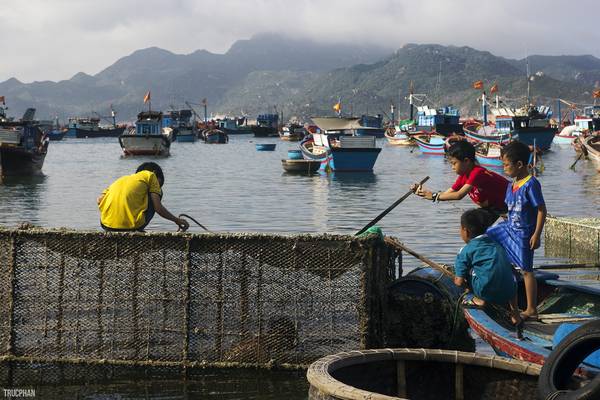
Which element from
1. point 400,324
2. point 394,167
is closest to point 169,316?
point 400,324

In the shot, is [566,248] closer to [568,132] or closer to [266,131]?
[568,132]

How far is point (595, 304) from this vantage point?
25.8 ft

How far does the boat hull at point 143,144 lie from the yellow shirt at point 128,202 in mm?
57648

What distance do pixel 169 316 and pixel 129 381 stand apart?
2.32 ft

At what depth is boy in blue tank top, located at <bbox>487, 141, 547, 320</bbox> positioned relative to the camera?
275 inches

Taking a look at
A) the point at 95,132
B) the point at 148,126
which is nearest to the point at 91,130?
the point at 95,132

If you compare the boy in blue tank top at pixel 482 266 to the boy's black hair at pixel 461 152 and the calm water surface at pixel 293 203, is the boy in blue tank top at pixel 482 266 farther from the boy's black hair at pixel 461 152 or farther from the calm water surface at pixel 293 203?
the calm water surface at pixel 293 203

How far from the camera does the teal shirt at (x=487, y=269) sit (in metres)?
6.59

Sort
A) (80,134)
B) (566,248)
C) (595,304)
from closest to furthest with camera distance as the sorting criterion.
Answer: (595,304)
(566,248)
(80,134)

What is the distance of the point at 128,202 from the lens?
7496mm

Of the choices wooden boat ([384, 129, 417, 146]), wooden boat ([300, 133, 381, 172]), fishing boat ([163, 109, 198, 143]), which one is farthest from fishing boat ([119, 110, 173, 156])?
fishing boat ([163, 109, 198, 143])

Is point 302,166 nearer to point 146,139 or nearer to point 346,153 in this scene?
point 346,153

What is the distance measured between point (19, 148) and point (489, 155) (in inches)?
991

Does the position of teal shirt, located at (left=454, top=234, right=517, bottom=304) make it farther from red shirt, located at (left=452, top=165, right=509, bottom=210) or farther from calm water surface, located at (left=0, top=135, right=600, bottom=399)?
calm water surface, located at (left=0, top=135, right=600, bottom=399)
